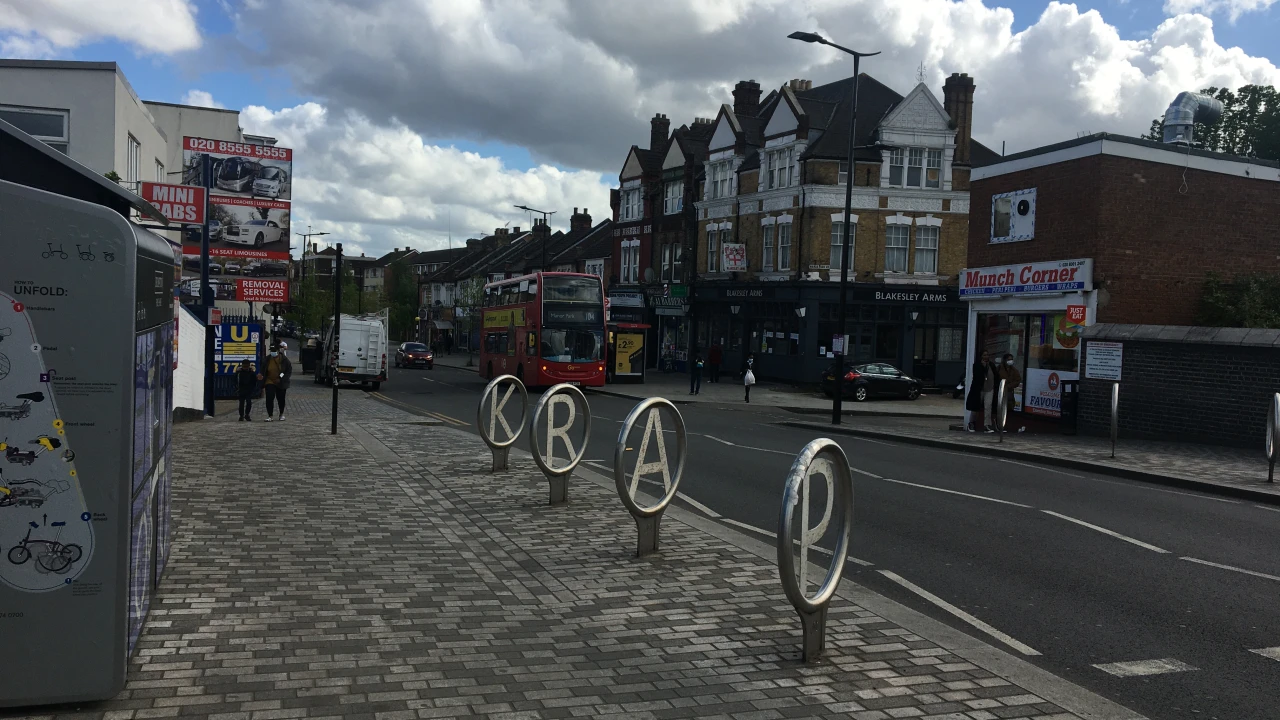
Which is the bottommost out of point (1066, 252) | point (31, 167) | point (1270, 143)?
point (31, 167)

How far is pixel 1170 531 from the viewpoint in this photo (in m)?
9.85

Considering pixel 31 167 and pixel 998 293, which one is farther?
pixel 998 293

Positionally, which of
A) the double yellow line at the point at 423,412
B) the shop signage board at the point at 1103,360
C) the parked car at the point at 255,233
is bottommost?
the double yellow line at the point at 423,412

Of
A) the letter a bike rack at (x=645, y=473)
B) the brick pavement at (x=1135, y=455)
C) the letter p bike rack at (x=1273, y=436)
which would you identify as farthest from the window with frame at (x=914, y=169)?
the letter a bike rack at (x=645, y=473)

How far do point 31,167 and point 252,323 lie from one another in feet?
95.9

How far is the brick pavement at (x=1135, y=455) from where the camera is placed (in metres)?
13.5

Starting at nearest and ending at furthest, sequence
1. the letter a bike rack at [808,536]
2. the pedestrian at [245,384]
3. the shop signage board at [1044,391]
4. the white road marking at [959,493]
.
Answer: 1. the letter a bike rack at [808,536]
2. the white road marking at [959,493]
3. the shop signage board at [1044,391]
4. the pedestrian at [245,384]

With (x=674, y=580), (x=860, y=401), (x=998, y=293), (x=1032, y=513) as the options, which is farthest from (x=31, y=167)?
(x=860, y=401)

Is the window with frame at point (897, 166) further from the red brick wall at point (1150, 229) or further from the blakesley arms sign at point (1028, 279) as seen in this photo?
the red brick wall at point (1150, 229)

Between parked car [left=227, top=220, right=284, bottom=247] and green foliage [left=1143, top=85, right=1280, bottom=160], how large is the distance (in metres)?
46.0

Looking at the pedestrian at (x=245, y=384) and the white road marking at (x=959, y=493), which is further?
the pedestrian at (x=245, y=384)

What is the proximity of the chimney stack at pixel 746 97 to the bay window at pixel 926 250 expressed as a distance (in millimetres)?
11804

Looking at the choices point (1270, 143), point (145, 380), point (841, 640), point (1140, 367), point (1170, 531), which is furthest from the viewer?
point (1270, 143)

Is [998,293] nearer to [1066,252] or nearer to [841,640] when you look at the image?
[1066,252]
